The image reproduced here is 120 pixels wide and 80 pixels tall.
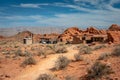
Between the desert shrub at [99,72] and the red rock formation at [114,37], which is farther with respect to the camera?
the red rock formation at [114,37]

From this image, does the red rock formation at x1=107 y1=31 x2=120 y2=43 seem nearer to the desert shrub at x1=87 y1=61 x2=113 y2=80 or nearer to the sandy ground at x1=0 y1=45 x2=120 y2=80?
the sandy ground at x1=0 y1=45 x2=120 y2=80

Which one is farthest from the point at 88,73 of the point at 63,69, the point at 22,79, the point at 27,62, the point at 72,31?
the point at 72,31

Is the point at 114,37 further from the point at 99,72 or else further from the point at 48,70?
the point at 99,72

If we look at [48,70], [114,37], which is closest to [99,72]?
[48,70]

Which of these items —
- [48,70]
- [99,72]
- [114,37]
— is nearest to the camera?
[99,72]

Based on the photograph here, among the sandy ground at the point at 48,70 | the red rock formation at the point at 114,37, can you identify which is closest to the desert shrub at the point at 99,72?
the sandy ground at the point at 48,70

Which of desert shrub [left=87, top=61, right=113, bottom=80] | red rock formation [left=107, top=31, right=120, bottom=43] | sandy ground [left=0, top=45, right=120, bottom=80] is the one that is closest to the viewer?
desert shrub [left=87, top=61, right=113, bottom=80]

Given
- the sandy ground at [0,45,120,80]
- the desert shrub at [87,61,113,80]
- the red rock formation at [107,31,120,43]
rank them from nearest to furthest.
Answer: the desert shrub at [87,61,113,80], the sandy ground at [0,45,120,80], the red rock formation at [107,31,120,43]

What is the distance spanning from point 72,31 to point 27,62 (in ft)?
181

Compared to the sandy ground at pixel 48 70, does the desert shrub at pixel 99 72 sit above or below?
above

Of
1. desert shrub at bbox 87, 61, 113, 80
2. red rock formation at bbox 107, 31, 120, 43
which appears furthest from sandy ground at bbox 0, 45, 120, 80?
red rock formation at bbox 107, 31, 120, 43

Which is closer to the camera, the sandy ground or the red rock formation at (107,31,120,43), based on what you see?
the sandy ground

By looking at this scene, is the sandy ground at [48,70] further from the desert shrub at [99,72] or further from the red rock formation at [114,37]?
the red rock formation at [114,37]

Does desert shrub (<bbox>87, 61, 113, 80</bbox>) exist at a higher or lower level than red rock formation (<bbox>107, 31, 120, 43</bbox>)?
higher
